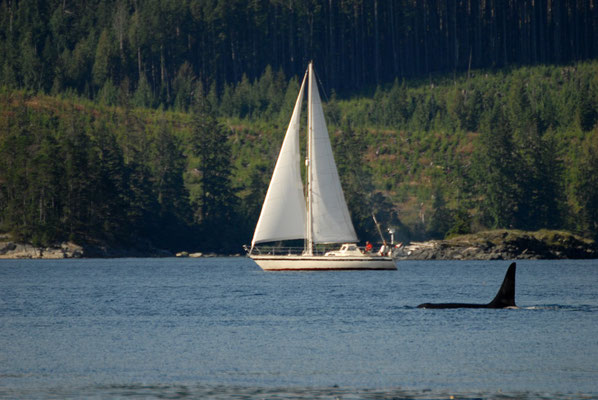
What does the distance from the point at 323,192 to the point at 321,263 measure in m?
5.86

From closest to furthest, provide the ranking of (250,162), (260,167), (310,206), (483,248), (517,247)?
1. (310,206)
2. (483,248)
3. (517,247)
4. (260,167)
5. (250,162)

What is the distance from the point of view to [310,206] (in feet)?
276

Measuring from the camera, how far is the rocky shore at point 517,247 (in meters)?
126

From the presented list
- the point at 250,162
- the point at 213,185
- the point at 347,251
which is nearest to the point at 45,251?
the point at 213,185

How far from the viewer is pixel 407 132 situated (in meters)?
183

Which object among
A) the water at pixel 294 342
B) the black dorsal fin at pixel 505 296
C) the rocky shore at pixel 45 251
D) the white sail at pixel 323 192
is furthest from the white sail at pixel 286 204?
the rocky shore at pixel 45 251

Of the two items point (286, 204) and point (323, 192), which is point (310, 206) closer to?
point (323, 192)

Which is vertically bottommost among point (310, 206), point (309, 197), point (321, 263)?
point (321, 263)

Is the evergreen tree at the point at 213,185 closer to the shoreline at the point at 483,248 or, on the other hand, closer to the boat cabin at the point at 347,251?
the shoreline at the point at 483,248

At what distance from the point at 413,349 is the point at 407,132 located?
14684 centimetres

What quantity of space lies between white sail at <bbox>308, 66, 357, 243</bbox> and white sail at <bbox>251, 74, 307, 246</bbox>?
1488 millimetres

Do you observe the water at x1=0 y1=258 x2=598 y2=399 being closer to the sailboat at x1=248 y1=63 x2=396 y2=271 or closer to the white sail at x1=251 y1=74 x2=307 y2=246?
the white sail at x1=251 y1=74 x2=307 y2=246

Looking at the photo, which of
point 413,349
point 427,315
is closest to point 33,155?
point 427,315

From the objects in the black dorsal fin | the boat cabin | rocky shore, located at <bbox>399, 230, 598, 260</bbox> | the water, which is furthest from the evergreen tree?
the black dorsal fin
